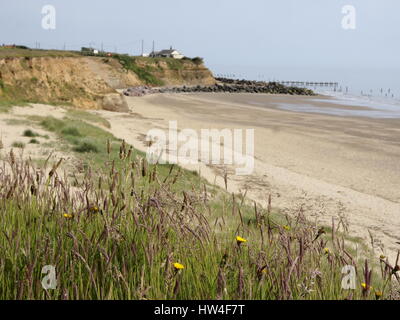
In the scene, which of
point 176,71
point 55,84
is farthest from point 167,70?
point 55,84

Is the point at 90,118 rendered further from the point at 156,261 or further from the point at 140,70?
the point at 140,70

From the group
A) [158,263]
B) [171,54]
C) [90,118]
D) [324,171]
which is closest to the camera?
[158,263]

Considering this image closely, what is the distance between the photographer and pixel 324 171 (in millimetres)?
16469

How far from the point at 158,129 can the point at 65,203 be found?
20950mm

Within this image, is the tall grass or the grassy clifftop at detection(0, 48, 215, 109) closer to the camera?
the tall grass

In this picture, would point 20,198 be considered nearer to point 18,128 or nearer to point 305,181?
point 305,181

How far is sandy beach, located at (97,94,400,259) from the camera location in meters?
10.5

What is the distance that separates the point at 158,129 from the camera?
80.1ft

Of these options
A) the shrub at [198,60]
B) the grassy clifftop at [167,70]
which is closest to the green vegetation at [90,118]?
the grassy clifftop at [167,70]

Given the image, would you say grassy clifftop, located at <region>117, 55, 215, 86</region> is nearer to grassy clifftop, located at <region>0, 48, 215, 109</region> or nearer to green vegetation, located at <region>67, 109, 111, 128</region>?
grassy clifftop, located at <region>0, 48, 215, 109</region>

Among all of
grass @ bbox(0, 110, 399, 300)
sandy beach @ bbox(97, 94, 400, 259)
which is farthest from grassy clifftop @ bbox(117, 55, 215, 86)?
grass @ bbox(0, 110, 399, 300)
